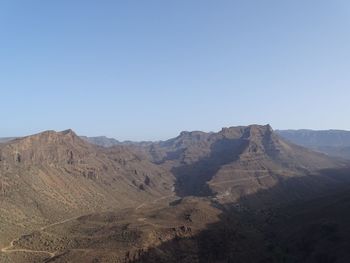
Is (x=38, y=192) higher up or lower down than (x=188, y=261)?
higher up

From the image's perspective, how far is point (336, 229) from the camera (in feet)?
410

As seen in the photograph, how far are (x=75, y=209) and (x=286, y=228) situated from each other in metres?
67.2

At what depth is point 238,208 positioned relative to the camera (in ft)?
645

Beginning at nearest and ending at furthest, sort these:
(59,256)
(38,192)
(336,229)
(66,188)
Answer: (59,256) → (336,229) → (38,192) → (66,188)

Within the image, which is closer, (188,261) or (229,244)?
(188,261)

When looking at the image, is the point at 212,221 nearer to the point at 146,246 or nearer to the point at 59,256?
the point at 146,246

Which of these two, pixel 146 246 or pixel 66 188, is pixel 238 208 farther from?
pixel 146 246

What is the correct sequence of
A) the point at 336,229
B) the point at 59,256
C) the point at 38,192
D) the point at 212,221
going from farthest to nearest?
1. the point at 38,192
2. the point at 212,221
3. the point at 336,229
4. the point at 59,256

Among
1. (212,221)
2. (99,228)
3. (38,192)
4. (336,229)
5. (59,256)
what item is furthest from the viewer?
(38,192)

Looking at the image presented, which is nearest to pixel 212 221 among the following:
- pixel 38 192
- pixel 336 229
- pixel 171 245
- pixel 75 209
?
pixel 171 245

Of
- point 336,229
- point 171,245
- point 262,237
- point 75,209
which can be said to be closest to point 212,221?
point 262,237

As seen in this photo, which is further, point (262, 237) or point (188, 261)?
point (262, 237)

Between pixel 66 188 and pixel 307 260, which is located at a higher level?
pixel 66 188

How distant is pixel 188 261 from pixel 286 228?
42701 mm
